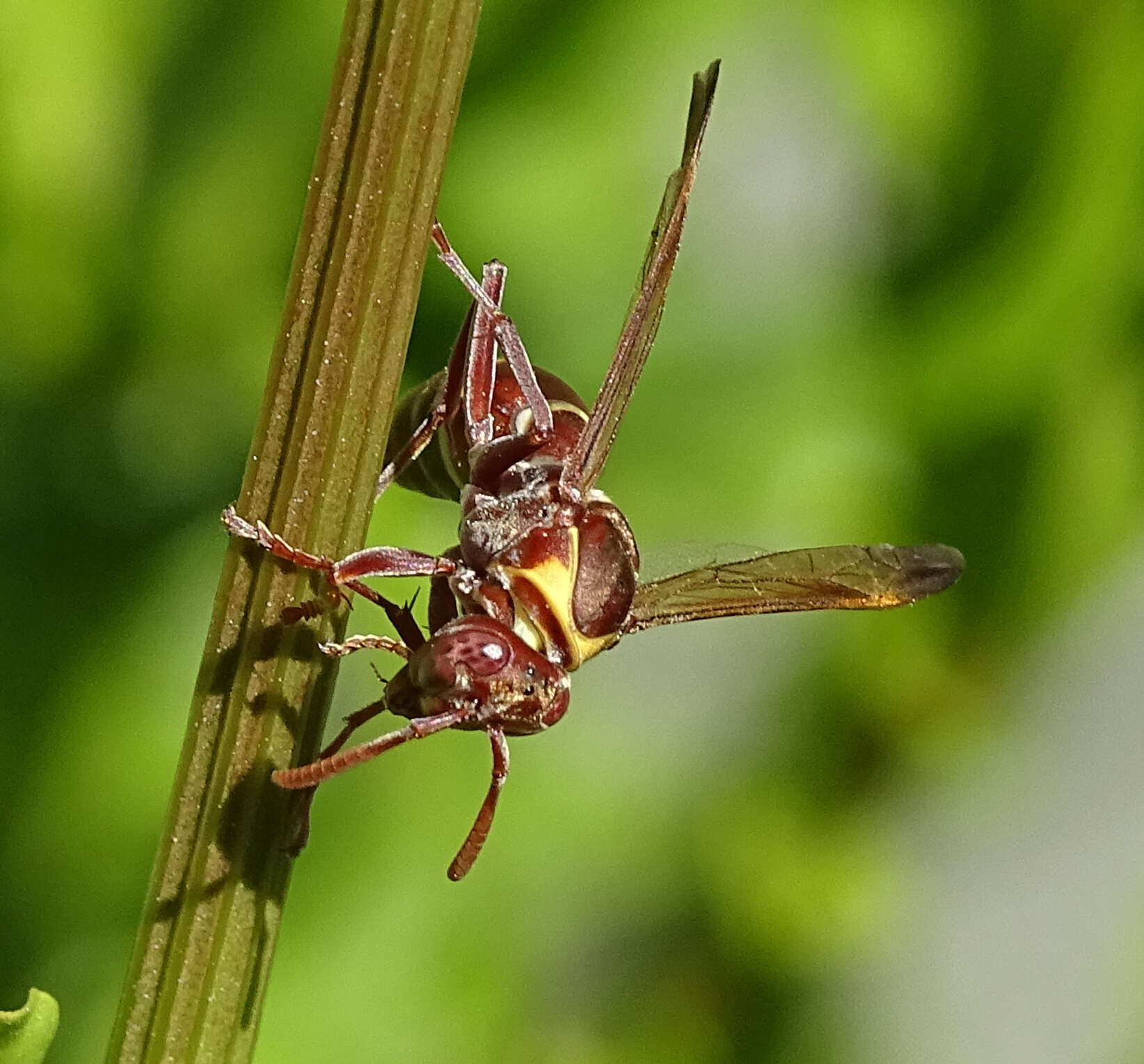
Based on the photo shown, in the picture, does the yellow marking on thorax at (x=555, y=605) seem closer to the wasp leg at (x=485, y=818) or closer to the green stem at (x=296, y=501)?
the wasp leg at (x=485, y=818)

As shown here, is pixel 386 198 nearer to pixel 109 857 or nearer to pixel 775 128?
pixel 109 857

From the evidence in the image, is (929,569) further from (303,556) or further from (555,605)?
(303,556)

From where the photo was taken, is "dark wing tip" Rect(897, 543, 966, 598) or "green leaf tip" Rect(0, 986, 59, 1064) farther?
"dark wing tip" Rect(897, 543, 966, 598)

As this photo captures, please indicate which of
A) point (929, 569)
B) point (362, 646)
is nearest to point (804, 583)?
point (929, 569)

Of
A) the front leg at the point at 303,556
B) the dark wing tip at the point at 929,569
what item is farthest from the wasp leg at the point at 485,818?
the dark wing tip at the point at 929,569

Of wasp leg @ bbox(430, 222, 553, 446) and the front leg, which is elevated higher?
wasp leg @ bbox(430, 222, 553, 446)

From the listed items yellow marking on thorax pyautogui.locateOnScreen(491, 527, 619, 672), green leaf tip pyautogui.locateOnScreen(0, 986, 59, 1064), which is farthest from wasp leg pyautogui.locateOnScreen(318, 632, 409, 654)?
green leaf tip pyautogui.locateOnScreen(0, 986, 59, 1064)

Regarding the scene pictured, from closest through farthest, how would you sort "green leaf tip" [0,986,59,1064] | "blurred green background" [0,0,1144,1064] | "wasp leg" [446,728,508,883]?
"green leaf tip" [0,986,59,1064]
"wasp leg" [446,728,508,883]
"blurred green background" [0,0,1144,1064]

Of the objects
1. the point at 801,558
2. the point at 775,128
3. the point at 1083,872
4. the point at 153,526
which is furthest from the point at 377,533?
the point at 1083,872

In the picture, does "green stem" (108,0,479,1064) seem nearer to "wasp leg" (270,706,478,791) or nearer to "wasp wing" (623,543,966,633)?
Result: "wasp leg" (270,706,478,791)
